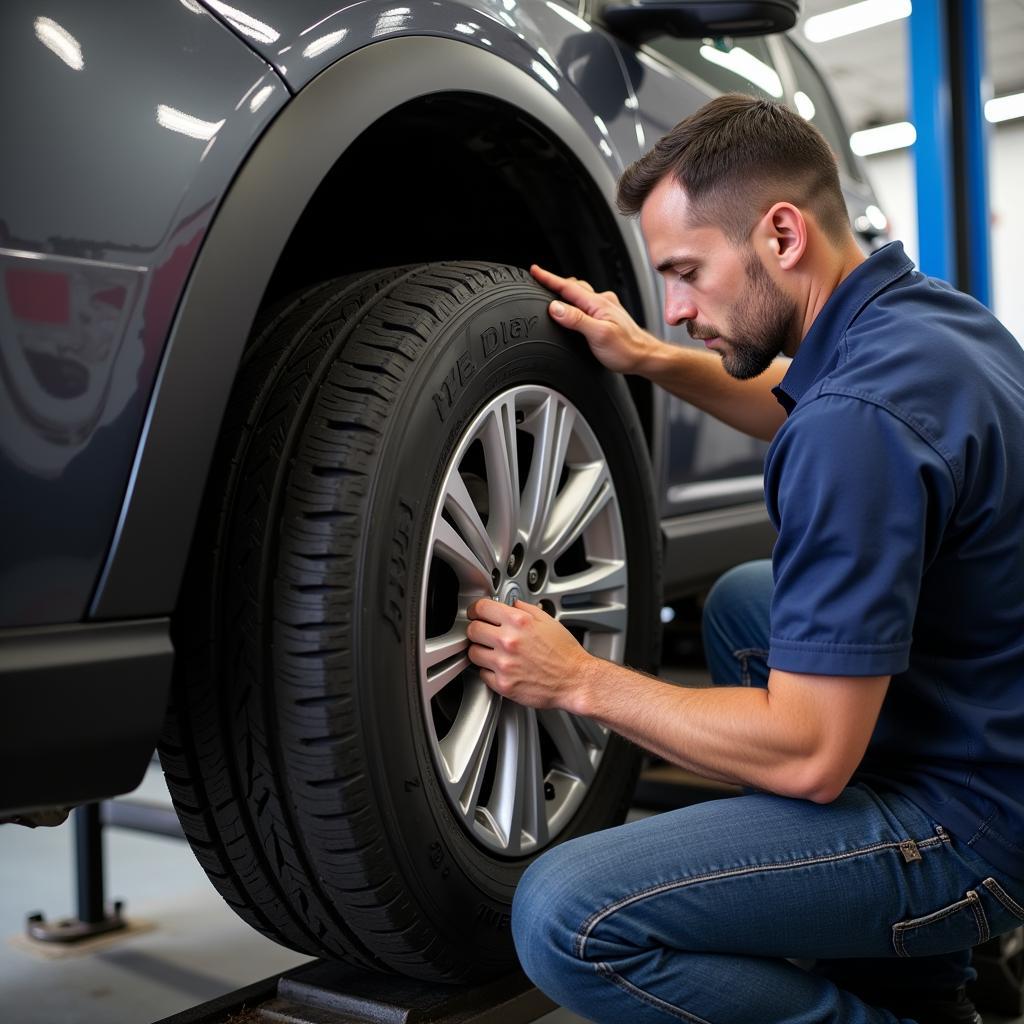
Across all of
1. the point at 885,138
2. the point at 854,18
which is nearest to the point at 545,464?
the point at 854,18

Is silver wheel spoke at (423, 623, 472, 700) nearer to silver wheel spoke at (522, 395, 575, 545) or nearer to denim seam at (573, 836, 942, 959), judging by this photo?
silver wheel spoke at (522, 395, 575, 545)

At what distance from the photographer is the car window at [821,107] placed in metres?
2.91

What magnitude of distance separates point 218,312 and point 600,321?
0.64m

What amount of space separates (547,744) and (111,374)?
80 cm

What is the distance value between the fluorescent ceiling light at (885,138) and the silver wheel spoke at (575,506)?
40.7 feet

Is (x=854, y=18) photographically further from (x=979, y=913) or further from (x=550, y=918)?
(x=550, y=918)

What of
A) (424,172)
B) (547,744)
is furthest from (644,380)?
(547,744)

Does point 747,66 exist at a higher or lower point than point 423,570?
higher

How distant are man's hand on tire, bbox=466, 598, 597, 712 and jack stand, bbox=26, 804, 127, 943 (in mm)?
1082

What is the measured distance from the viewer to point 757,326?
4.28 ft

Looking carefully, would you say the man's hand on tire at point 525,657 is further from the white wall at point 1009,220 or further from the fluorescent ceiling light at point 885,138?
the fluorescent ceiling light at point 885,138

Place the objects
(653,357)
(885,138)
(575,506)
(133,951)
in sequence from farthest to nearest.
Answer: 1. (885,138)
2. (133,951)
3. (653,357)
4. (575,506)

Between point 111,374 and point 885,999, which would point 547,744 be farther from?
point 111,374

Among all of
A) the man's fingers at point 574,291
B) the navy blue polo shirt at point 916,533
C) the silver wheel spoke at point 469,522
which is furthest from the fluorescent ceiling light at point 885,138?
the silver wheel spoke at point 469,522
